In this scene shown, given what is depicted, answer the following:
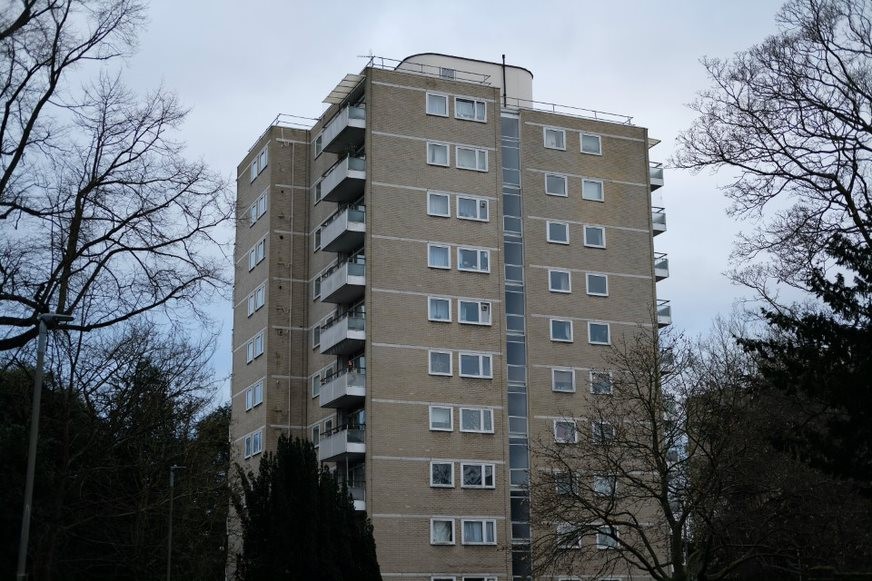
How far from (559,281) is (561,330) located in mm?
2714

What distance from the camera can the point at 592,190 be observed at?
215ft

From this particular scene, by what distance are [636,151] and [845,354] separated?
42819 millimetres

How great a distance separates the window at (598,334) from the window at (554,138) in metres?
10.3

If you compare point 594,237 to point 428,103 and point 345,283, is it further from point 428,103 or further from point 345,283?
point 345,283

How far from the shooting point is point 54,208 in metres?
27.1

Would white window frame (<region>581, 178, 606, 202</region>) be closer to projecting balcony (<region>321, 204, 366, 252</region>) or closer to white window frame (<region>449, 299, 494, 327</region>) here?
white window frame (<region>449, 299, 494, 327</region>)

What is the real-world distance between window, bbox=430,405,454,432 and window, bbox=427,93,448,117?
623 inches

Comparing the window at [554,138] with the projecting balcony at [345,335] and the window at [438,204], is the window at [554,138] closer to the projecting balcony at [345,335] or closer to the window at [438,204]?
the window at [438,204]

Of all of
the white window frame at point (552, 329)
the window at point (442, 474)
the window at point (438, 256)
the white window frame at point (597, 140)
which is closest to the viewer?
the window at point (442, 474)

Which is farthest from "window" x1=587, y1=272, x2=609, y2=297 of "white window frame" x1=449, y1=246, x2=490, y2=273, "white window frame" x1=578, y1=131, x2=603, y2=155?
"white window frame" x1=578, y1=131, x2=603, y2=155

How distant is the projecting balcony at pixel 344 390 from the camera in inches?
2248

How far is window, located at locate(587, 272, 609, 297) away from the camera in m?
63.8

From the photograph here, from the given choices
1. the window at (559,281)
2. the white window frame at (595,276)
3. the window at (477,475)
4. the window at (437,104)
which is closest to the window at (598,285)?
the white window frame at (595,276)

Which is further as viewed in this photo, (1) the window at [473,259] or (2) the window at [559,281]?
(2) the window at [559,281]
